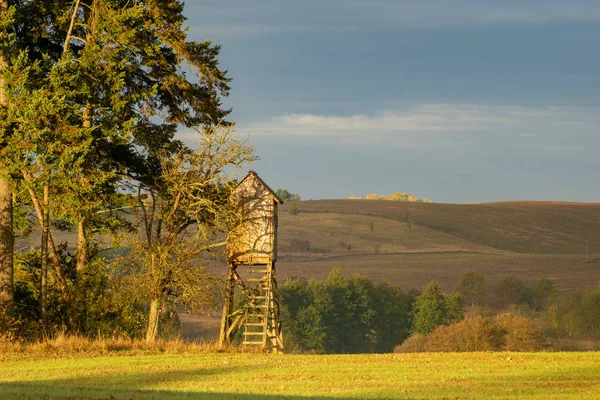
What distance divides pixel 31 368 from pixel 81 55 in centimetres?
1338

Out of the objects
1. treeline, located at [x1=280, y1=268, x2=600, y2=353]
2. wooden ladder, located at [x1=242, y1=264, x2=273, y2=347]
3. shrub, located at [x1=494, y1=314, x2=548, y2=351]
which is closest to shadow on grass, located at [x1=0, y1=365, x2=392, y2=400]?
wooden ladder, located at [x1=242, y1=264, x2=273, y2=347]

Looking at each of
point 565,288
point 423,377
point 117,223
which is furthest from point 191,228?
point 565,288

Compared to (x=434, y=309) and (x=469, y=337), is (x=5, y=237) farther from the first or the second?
(x=434, y=309)

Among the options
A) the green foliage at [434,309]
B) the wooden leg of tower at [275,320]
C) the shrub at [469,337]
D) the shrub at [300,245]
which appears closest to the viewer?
the wooden leg of tower at [275,320]

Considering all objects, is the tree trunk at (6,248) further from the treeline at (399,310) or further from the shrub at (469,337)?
the treeline at (399,310)

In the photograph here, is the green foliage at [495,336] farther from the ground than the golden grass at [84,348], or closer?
closer

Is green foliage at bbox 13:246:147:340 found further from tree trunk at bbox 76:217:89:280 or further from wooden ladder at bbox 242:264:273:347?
wooden ladder at bbox 242:264:273:347

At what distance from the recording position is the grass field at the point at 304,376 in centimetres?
1900

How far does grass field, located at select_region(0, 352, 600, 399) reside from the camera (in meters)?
19.0

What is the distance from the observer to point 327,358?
28797 millimetres

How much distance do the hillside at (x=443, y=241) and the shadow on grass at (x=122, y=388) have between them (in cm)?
12111

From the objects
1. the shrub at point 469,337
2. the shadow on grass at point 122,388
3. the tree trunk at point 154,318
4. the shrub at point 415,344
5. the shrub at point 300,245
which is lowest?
the shrub at point 415,344

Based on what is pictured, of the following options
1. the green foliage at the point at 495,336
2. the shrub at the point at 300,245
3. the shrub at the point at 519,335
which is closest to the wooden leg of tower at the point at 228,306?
the green foliage at the point at 495,336

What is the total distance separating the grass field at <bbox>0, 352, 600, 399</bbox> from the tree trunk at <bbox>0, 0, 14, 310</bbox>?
5992 millimetres
